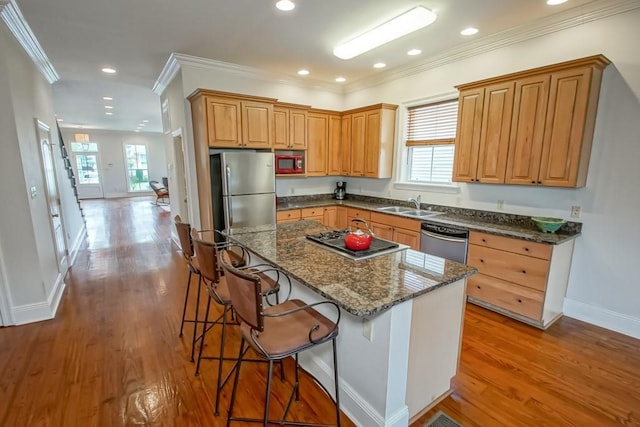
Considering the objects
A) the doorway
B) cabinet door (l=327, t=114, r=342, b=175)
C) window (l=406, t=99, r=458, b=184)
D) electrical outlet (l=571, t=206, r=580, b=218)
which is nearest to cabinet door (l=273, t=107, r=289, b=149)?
cabinet door (l=327, t=114, r=342, b=175)

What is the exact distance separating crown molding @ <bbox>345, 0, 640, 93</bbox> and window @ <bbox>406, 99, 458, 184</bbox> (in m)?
0.52

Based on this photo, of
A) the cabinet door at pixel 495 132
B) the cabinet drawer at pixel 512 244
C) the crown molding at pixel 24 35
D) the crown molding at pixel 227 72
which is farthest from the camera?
the crown molding at pixel 227 72

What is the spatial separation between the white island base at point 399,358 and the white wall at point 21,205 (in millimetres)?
2844

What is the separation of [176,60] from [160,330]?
3275 millimetres

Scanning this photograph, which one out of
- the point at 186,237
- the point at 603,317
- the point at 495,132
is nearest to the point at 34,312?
the point at 186,237

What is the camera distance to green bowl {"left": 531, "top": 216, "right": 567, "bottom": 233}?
279 centimetres

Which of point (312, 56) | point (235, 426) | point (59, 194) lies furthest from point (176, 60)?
point (235, 426)

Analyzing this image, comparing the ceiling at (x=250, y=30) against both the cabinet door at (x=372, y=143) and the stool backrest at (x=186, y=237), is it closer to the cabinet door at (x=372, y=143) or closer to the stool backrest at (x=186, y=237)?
the cabinet door at (x=372, y=143)

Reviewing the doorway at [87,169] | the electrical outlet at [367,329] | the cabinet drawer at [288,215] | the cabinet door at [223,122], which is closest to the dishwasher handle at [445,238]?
the cabinet drawer at [288,215]

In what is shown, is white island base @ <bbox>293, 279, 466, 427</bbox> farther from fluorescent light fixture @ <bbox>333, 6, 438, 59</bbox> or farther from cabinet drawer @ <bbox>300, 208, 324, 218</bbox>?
cabinet drawer @ <bbox>300, 208, 324, 218</bbox>

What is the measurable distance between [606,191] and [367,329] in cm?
271

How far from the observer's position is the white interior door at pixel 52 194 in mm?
3455

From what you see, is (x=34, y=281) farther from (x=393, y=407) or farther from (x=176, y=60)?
(x=393, y=407)

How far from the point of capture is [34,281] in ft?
9.41
